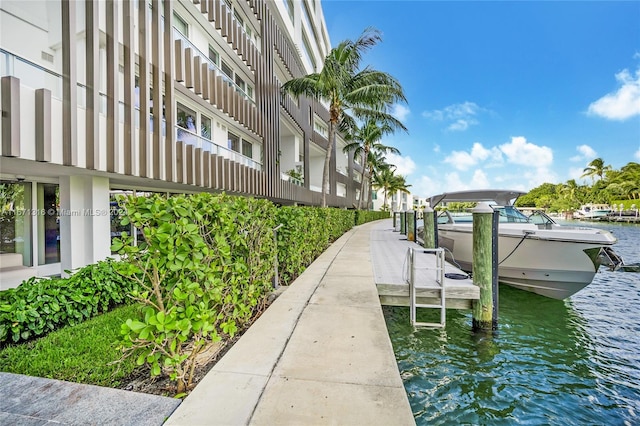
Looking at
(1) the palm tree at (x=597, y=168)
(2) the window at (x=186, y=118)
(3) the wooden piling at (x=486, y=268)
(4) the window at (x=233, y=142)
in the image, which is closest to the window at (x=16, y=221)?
(2) the window at (x=186, y=118)

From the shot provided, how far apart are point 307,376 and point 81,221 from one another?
287 inches

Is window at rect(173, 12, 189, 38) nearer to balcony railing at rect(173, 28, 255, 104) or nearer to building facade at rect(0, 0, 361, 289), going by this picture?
building facade at rect(0, 0, 361, 289)

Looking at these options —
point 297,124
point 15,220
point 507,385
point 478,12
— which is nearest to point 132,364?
point 507,385

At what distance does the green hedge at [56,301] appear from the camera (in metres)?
3.75

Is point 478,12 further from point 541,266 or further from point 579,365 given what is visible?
point 579,365

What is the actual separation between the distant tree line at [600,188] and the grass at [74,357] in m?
59.6

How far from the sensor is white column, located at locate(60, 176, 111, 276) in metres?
6.80

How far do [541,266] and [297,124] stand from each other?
1774 centimetres

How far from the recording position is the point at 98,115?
6.34 m

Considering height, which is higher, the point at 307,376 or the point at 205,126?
the point at 205,126

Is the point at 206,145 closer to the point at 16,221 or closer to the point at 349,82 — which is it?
the point at 16,221

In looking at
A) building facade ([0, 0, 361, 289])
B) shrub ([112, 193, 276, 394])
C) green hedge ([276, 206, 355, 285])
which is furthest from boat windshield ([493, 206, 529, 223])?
building facade ([0, 0, 361, 289])

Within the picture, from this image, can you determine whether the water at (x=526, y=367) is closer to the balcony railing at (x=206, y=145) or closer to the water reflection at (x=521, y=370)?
the water reflection at (x=521, y=370)

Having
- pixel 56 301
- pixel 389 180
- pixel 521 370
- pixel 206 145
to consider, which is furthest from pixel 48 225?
pixel 389 180
